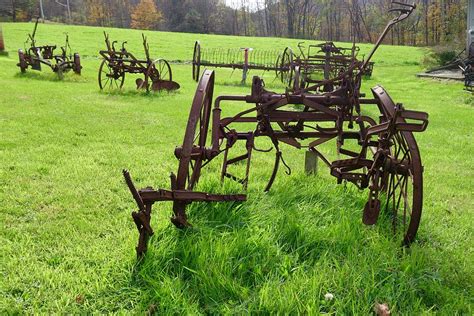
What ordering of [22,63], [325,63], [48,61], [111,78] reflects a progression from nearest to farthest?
[111,78] < [325,63] < [22,63] < [48,61]

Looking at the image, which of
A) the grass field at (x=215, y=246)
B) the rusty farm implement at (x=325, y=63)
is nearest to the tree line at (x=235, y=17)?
the rusty farm implement at (x=325, y=63)

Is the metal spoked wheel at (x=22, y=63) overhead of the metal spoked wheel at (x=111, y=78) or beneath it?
overhead

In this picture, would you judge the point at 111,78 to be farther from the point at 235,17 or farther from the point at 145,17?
the point at 235,17

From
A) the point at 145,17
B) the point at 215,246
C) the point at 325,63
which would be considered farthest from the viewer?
the point at 145,17

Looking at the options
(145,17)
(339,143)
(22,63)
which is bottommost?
(339,143)

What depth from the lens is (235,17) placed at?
69562mm

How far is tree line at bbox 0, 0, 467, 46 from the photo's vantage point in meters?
47.8

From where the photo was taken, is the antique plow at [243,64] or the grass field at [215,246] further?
the antique plow at [243,64]

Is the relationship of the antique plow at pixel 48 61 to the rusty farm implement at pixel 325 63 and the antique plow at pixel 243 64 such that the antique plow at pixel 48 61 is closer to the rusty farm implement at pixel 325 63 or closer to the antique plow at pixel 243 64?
the antique plow at pixel 243 64

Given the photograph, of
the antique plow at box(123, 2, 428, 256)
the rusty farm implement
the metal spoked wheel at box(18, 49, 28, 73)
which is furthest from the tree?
the antique plow at box(123, 2, 428, 256)

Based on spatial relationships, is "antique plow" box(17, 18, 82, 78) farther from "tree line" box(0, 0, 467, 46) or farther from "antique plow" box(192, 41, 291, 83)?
"tree line" box(0, 0, 467, 46)

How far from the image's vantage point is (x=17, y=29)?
29.5 meters

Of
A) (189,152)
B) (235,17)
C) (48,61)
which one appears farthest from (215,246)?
(235,17)

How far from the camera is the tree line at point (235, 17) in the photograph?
47750 millimetres
